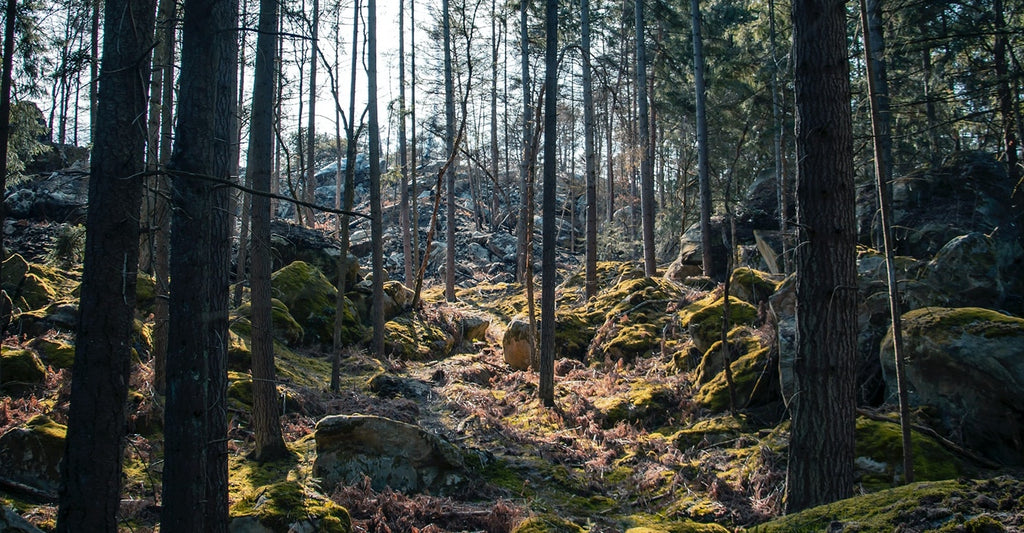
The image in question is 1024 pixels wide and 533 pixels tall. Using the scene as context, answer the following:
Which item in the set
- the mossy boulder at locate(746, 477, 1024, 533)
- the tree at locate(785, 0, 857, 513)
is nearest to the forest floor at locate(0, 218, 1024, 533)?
the mossy boulder at locate(746, 477, 1024, 533)

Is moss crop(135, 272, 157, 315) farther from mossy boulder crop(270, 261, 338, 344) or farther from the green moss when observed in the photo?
the green moss

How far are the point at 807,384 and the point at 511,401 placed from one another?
6.92m

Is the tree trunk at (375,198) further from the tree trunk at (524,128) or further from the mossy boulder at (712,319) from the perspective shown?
the mossy boulder at (712,319)

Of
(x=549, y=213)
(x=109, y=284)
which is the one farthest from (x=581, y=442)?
(x=109, y=284)

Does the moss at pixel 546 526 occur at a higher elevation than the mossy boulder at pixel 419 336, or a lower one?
lower

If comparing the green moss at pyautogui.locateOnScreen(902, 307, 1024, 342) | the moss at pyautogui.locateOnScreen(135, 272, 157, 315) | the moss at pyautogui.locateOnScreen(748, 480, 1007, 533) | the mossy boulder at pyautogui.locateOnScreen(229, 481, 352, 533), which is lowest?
the mossy boulder at pyautogui.locateOnScreen(229, 481, 352, 533)

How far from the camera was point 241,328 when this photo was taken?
1170cm

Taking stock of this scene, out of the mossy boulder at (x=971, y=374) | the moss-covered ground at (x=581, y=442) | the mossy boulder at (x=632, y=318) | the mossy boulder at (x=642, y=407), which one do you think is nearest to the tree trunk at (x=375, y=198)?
the moss-covered ground at (x=581, y=442)

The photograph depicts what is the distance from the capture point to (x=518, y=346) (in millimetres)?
13656

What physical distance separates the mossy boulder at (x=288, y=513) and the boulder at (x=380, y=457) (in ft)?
3.35

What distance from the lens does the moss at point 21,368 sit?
7.52 metres

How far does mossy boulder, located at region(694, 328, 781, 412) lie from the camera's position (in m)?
8.38

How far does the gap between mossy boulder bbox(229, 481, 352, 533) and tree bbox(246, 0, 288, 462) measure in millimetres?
1733

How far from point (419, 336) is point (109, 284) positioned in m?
12.5
